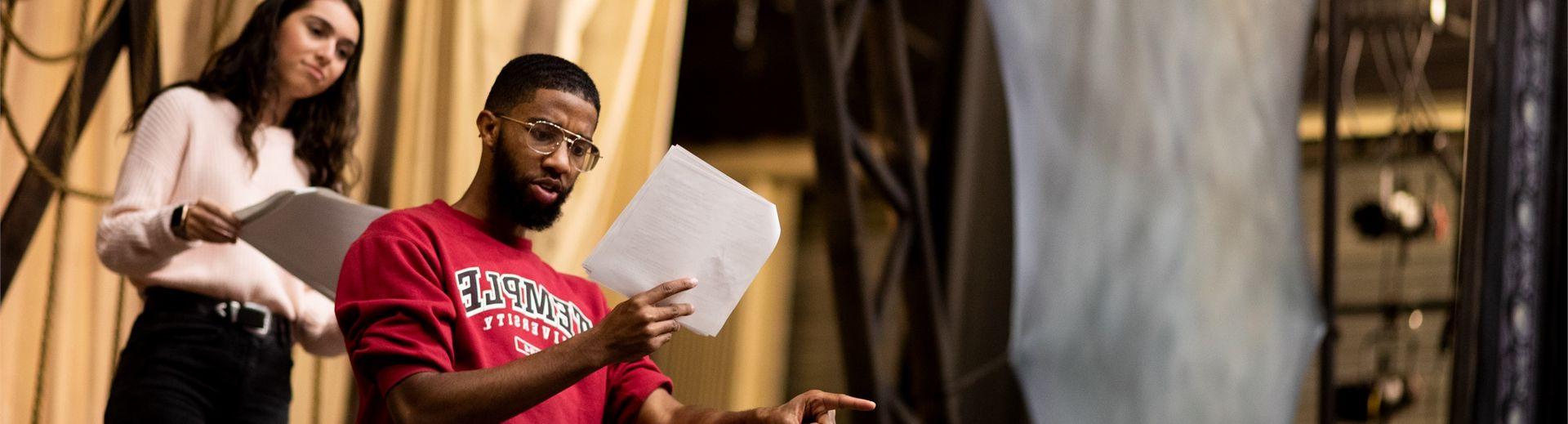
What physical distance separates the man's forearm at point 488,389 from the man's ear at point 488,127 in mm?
248

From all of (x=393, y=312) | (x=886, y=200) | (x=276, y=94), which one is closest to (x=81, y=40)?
(x=276, y=94)

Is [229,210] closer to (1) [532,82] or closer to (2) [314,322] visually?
(2) [314,322]

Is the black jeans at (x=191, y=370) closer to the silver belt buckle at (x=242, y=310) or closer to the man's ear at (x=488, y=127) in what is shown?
the silver belt buckle at (x=242, y=310)

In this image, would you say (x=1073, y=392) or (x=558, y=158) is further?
(x=1073, y=392)

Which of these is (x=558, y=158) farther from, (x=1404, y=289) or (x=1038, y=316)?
(x=1404, y=289)

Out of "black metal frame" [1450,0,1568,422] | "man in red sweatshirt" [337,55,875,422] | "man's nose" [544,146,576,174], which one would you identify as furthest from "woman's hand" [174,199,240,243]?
"black metal frame" [1450,0,1568,422]

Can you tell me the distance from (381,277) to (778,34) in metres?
6.30

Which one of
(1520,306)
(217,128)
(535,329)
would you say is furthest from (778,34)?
(535,329)

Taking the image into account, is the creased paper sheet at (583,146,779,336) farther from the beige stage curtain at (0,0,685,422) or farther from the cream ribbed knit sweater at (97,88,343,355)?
the beige stage curtain at (0,0,685,422)

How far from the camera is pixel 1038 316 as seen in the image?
139 inches

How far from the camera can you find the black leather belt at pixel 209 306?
2.01 metres

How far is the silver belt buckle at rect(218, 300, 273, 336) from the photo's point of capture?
6.67 ft

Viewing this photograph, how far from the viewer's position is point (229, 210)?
1.90 meters

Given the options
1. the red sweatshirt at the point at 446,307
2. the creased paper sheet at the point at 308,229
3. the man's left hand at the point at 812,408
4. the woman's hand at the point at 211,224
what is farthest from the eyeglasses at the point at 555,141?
the woman's hand at the point at 211,224
